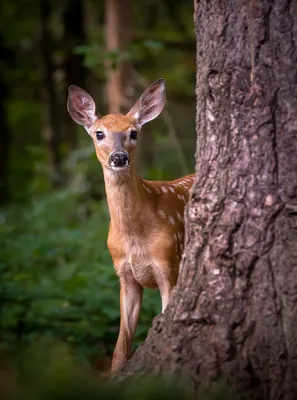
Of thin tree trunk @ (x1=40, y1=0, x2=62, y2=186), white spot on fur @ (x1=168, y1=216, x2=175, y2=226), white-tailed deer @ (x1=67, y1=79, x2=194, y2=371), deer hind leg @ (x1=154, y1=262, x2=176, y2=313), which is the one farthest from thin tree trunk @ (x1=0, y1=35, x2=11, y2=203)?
deer hind leg @ (x1=154, y1=262, x2=176, y2=313)

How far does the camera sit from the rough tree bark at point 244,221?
4387mm

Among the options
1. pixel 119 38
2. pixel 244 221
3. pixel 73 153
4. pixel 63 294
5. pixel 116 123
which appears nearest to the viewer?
pixel 244 221

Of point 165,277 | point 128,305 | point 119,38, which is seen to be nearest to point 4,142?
point 119,38

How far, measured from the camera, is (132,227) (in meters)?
6.00

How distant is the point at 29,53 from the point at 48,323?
1237cm

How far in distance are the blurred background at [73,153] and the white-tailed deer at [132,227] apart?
1.23ft

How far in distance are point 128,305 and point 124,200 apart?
724 millimetres

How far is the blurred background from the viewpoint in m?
7.02

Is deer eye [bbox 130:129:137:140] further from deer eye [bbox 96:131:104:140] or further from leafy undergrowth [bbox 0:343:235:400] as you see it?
leafy undergrowth [bbox 0:343:235:400]

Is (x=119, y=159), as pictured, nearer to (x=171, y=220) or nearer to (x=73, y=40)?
(x=171, y=220)

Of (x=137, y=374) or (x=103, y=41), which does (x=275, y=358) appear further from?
(x=103, y=41)

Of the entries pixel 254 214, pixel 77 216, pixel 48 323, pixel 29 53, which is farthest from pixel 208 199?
pixel 29 53

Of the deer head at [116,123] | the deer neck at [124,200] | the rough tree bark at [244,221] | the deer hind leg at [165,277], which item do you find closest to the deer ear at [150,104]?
the deer head at [116,123]

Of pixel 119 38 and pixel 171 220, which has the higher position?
pixel 119 38
